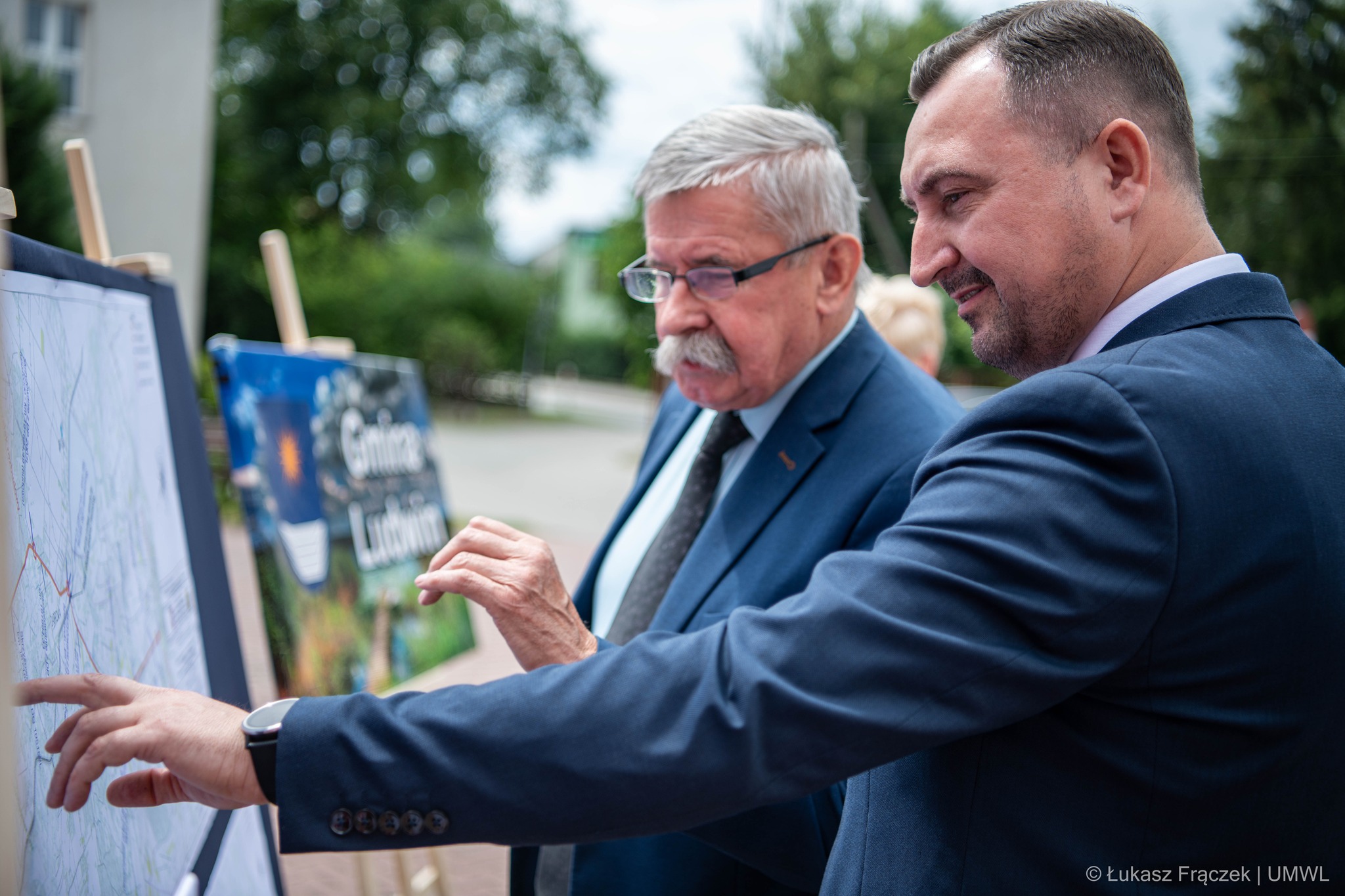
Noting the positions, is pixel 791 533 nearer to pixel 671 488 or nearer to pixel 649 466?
pixel 671 488

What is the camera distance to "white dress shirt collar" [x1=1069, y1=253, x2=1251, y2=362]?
40.2 inches

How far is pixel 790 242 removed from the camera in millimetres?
1836

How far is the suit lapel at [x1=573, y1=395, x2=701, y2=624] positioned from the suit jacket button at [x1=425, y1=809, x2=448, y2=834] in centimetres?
116

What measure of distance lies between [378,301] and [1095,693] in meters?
22.0

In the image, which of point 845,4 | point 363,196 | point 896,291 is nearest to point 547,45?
point 363,196

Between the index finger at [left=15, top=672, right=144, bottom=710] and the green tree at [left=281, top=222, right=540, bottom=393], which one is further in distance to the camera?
the green tree at [left=281, top=222, right=540, bottom=393]

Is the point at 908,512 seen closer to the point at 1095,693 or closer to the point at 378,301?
the point at 1095,693

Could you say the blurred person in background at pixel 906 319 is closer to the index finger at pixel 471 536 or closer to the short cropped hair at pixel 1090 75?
the short cropped hair at pixel 1090 75

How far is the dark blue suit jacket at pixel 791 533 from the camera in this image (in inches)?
59.4

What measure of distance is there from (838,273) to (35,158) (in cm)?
988

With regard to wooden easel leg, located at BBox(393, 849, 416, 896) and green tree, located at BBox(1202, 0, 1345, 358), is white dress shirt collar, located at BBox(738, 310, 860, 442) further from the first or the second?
green tree, located at BBox(1202, 0, 1345, 358)

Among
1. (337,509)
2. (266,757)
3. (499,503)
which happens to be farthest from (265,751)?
(499,503)

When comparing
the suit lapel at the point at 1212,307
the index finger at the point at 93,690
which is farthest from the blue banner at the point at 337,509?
the suit lapel at the point at 1212,307

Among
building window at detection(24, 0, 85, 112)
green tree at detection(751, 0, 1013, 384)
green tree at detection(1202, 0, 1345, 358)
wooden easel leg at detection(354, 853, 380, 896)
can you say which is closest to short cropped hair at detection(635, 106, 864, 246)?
wooden easel leg at detection(354, 853, 380, 896)
